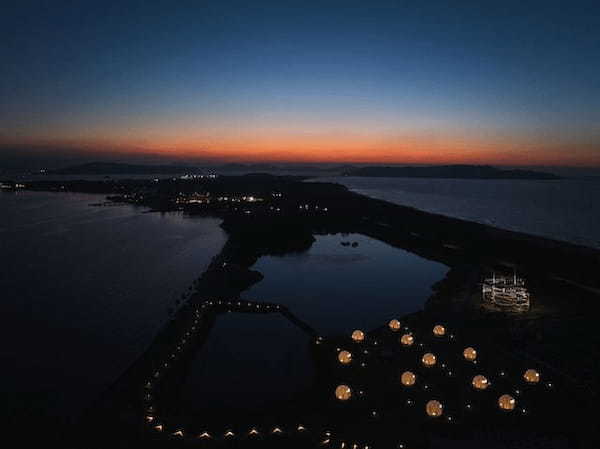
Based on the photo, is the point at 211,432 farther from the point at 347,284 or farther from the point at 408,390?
the point at 347,284

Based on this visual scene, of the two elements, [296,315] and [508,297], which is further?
[296,315]

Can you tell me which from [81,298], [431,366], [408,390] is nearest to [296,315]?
[431,366]

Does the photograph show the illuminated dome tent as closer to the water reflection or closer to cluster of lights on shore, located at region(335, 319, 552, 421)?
cluster of lights on shore, located at region(335, 319, 552, 421)

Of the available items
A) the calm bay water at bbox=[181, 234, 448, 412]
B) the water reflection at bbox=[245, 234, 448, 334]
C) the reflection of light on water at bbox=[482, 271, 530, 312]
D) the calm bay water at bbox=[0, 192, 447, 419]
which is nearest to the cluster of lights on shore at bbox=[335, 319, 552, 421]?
the calm bay water at bbox=[181, 234, 448, 412]

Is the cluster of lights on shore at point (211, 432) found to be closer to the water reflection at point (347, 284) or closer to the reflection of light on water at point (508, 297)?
the water reflection at point (347, 284)

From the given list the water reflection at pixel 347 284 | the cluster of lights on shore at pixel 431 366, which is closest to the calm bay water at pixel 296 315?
the water reflection at pixel 347 284

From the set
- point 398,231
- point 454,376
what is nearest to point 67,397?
point 454,376
